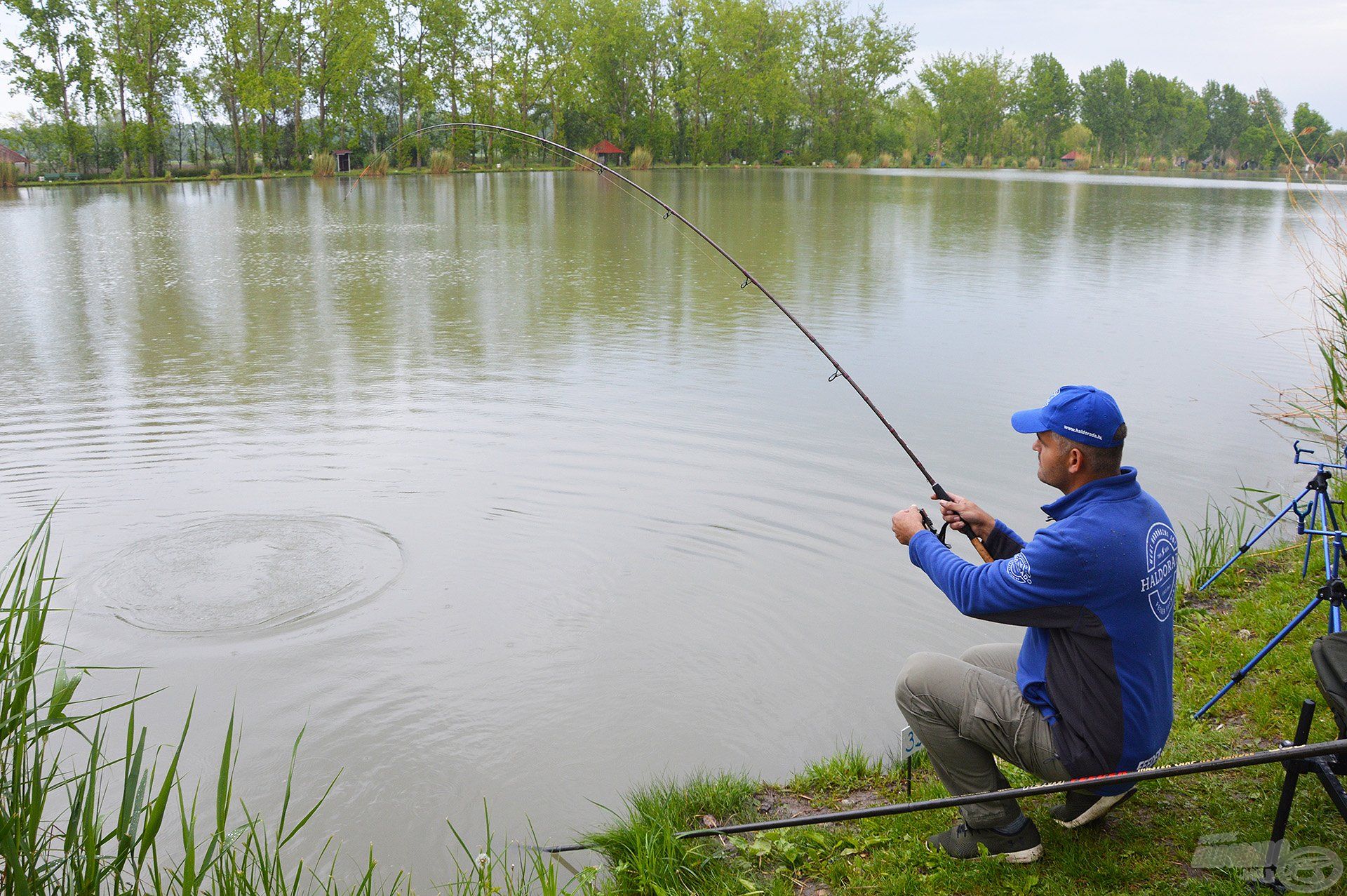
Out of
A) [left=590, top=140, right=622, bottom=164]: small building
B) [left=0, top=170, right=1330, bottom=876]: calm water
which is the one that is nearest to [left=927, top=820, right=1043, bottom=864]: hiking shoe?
[left=0, top=170, right=1330, bottom=876]: calm water

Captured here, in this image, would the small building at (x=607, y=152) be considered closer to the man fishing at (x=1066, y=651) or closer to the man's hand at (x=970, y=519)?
the man's hand at (x=970, y=519)

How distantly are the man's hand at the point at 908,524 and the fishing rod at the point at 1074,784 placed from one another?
693 millimetres

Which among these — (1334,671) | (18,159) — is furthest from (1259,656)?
(18,159)

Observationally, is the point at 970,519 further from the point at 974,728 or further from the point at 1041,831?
the point at 1041,831

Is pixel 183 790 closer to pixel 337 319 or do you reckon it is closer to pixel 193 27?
A: pixel 337 319

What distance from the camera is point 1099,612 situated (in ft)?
7.63

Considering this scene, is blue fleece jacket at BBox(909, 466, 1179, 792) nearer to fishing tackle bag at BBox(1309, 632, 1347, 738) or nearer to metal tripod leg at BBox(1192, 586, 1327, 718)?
fishing tackle bag at BBox(1309, 632, 1347, 738)

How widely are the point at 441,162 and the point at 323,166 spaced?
4952mm

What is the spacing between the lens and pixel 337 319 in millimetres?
10883

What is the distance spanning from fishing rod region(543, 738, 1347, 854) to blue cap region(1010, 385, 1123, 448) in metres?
0.75

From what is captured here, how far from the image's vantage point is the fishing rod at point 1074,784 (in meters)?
1.82

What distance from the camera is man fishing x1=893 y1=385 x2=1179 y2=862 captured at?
7.61ft

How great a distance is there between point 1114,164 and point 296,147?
5453cm

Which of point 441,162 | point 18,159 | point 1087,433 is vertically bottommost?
point 1087,433
